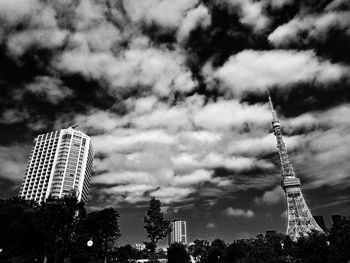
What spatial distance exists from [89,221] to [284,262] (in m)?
51.4

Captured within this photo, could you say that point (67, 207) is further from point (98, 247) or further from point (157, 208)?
point (98, 247)

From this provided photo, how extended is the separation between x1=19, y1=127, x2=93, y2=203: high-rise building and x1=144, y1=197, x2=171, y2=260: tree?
313ft

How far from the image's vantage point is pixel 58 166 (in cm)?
15075

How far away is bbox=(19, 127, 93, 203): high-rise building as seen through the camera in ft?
485

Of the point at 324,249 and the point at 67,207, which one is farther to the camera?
the point at 67,207

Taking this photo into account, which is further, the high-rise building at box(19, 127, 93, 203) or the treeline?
the high-rise building at box(19, 127, 93, 203)

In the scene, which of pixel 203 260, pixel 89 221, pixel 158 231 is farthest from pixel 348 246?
pixel 89 221

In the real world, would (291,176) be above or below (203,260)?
above

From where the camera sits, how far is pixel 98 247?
6819cm

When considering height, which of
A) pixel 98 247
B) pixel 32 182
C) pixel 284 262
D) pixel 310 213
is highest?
pixel 32 182

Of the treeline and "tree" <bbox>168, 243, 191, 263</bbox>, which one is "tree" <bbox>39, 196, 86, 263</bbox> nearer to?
the treeline

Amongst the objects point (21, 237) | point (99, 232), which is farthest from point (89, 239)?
point (21, 237)

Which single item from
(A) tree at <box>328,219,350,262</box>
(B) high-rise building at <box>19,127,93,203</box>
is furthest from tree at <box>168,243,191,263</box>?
(B) high-rise building at <box>19,127,93,203</box>

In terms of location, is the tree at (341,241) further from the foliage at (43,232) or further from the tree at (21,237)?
the tree at (21,237)
